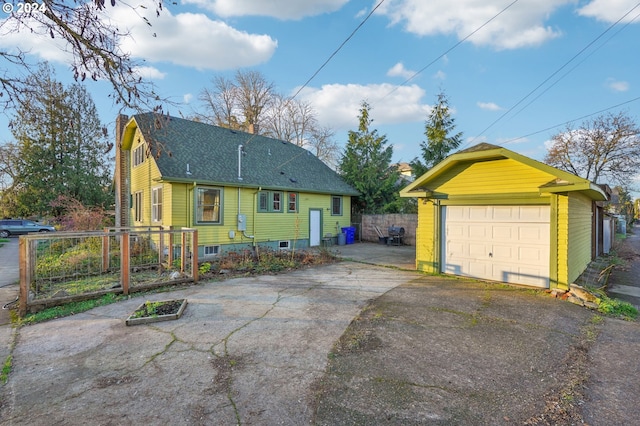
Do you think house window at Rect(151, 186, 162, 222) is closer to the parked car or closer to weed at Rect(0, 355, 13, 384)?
weed at Rect(0, 355, 13, 384)

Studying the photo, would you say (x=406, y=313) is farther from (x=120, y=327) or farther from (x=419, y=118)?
(x=419, y=118)

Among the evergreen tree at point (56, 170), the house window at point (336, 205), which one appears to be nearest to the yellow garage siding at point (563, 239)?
the house window at point (336, 205)

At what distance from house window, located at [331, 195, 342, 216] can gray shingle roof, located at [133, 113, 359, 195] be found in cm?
46

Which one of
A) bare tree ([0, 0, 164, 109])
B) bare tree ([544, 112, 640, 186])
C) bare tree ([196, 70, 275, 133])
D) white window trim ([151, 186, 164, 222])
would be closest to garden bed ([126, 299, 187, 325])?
bare tree ([0, 0, 164, 109])

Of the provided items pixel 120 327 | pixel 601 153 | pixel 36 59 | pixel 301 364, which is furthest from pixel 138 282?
pixel 601 153

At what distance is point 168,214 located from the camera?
11148mm

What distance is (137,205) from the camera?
14641 mm

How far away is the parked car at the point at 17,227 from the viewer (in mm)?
23044

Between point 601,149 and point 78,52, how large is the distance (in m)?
31.3

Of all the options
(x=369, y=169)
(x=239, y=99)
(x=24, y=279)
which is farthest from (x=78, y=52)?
(x=239, y=99)

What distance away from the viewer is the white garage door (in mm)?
7164

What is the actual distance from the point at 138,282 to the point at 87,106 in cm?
2748

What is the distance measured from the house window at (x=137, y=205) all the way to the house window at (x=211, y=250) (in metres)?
4.70

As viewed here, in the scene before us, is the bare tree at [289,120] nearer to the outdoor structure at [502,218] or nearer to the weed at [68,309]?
the outdoor structure at [502,218]
